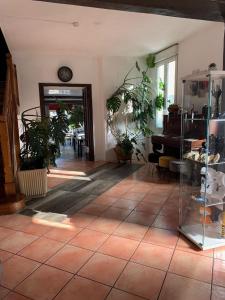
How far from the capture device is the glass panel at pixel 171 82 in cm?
543

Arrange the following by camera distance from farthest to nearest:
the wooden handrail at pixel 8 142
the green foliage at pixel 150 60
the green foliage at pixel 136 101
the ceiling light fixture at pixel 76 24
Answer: the green foliage at pixel 150 60 → the green foliage at pixel 136 101 → the ceiling light fixture at pixel 76 24 → the wooden handrail at pixel 8 142

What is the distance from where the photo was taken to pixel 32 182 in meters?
3.62

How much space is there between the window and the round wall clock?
220 centimetres

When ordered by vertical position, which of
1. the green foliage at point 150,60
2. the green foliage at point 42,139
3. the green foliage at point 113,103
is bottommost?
the green foliage at point 42,139

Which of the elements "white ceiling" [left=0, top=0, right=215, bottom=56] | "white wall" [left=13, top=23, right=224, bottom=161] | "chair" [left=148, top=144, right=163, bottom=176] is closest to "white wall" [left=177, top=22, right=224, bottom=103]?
"white wall" [left=13, top=23, right=224, bottom=161]

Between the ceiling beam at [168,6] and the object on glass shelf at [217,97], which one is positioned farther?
the object on glass shelf at [217,97]

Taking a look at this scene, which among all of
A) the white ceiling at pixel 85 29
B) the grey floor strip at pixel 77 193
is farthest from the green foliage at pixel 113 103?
the grey floor strip at pixel 77 193

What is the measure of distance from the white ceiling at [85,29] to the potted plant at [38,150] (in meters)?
1.45

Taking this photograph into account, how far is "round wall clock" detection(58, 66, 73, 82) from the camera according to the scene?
5.69m

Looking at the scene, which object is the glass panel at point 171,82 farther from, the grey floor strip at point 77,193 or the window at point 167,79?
the grey floor strip at point 77,193

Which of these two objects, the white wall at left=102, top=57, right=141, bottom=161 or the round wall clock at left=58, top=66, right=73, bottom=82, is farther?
the white wall at left=102, top=57, right=141, bottom=161

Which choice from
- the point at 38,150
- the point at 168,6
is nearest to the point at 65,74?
the point at 38,150

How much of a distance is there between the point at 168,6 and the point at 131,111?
4.27 metres

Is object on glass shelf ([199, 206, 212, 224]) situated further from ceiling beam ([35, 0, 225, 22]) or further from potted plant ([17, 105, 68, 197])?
potted plant ([17, 105, 68, 197])
